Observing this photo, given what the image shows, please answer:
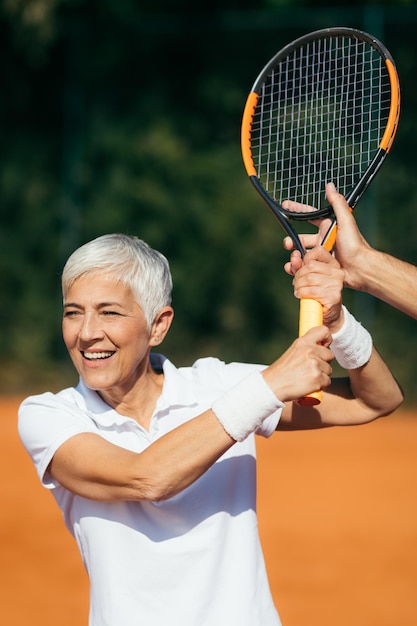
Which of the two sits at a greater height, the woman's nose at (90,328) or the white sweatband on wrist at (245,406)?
the woman's nose at (90,328)

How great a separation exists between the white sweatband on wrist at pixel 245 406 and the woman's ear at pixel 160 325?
0.49 meters

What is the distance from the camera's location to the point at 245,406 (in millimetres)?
2420

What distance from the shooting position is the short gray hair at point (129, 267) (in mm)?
2725

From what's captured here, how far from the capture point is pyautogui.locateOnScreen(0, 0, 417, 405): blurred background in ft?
38.3

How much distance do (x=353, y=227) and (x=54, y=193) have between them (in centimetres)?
972

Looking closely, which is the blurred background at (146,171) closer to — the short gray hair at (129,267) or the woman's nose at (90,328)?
the short gray hair at (129,267)

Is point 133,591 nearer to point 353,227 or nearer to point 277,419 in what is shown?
point 277,419

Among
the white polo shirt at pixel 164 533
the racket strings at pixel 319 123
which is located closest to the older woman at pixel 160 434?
the white polo shirt at pixel 164 533

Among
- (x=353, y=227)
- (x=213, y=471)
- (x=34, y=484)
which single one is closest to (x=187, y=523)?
(x=213, y=471)

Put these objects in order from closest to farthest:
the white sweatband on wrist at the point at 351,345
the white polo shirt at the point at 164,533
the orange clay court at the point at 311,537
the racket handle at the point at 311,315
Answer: the white polo shirt at the point at 164,533 → the racket handle at the point at 311,315 → the white sweatband on wrist at the point at 351,345 → the orange clay court at the point at 311,537

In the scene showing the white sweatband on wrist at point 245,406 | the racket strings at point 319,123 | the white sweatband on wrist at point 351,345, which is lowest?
the white sweatband on wrist at point 245,406

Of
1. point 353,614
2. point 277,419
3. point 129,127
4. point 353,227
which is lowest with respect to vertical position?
point 353,614

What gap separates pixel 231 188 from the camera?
1196 cm

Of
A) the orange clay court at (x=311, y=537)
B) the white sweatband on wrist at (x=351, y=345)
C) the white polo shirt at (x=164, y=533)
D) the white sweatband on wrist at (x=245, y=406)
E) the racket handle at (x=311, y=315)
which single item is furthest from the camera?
the orange clay court at (x=311, y=537)
